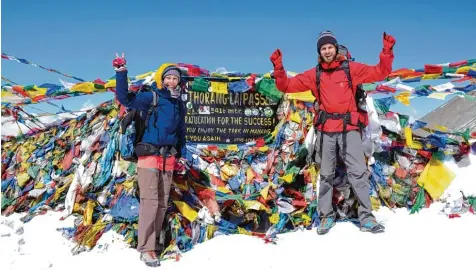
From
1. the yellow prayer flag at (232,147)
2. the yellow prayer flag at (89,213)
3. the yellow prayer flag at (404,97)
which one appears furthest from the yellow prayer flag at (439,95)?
the yellow prayer flag at (89,213)

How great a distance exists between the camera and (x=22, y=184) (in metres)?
7.69

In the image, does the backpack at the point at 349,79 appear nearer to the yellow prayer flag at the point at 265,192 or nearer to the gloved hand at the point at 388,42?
the gloved hand at the point at 388,42

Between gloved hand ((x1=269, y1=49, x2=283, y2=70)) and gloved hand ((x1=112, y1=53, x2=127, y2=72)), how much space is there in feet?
5.70

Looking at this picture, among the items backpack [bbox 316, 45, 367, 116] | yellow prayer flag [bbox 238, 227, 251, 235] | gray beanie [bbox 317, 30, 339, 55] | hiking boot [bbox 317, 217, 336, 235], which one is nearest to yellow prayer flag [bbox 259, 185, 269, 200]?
yellow prayer flag [bbox 238, 227, 251, 235]

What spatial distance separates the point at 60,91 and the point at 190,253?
3675 millimetres

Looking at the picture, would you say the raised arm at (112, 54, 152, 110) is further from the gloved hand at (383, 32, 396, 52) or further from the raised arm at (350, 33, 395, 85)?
the gloved hand at (383, 32, 396, 52)

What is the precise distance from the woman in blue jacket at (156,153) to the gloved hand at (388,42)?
7.95ft

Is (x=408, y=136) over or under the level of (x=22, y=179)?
over

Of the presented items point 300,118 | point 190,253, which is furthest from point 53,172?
point 300,118

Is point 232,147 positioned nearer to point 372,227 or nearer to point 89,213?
point 89,213

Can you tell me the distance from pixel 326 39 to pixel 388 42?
0.73 m

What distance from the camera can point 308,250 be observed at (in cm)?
500

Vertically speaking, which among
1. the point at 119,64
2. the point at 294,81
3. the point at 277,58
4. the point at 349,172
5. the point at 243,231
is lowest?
the point at 243,231

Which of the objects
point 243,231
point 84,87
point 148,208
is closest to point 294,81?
point 243,231
